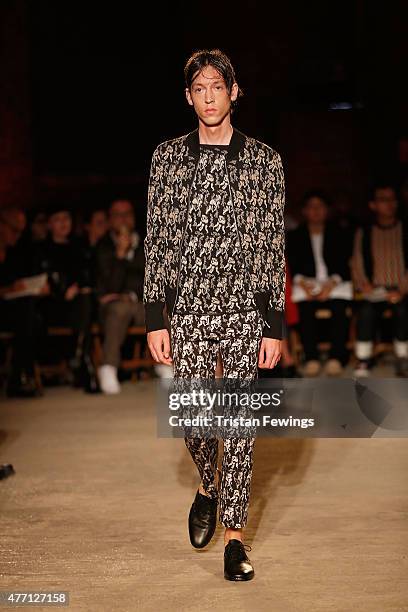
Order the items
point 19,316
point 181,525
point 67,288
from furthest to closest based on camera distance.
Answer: point 67,288 → point 19,316 → point 181,525

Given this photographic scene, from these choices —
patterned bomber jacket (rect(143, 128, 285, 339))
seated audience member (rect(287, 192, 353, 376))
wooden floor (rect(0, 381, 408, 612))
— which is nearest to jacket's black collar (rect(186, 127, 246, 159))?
patterned bomber jacket (rect(143, 128, 285, 339))

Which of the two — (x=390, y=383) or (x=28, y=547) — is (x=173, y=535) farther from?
(x=390, y=383)

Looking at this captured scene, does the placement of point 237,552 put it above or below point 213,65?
below

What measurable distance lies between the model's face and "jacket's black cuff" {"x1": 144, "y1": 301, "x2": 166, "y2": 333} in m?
0.59

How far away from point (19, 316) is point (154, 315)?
454 cm

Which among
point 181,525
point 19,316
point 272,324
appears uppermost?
point 272,324

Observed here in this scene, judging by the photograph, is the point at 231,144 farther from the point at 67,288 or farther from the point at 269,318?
the point at 67,288

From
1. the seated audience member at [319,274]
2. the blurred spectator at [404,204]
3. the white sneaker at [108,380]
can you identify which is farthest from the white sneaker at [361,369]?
the white sneaker at [108,380]

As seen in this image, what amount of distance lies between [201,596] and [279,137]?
32.9 ft

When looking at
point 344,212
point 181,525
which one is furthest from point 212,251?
point 344,212

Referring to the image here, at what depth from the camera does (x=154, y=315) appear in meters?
3.58

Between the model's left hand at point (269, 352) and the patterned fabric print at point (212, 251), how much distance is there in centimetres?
13

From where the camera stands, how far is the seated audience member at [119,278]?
8.29 metres

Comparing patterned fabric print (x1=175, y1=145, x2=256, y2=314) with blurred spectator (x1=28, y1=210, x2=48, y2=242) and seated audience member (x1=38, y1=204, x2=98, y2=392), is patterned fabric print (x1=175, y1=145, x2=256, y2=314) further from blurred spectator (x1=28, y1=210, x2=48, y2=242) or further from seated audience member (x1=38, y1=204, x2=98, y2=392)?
blurred spectator (x1=28, y1=210, x2=48, y2=242)
